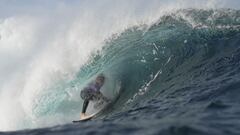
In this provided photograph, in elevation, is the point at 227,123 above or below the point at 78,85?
below

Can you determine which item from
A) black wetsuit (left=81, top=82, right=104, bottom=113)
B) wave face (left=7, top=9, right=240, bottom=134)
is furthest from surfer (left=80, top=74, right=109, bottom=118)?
wave face (left=7, top=9, right=240, bottom=134)

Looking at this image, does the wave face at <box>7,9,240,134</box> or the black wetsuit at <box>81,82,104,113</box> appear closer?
the wave face at <box>7,9,240,134</box>

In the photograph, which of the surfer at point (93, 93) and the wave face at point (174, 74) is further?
the surfer at point (93, 93)

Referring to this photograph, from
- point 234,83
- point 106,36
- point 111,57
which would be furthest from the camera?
point 106,36

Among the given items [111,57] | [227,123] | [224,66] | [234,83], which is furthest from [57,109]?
[227,123]

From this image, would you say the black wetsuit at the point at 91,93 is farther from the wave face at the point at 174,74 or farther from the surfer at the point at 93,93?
the wave face at the point at 174,74

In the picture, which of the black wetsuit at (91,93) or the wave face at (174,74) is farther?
the black wetsuit at (91,93)

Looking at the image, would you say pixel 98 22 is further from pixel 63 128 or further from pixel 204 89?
pixel 63 128

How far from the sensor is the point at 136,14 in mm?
25125

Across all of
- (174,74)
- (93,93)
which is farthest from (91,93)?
(174,74)

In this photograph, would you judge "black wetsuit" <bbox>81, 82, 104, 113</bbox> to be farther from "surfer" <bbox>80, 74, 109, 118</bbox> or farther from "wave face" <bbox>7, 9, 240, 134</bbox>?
"wave face" <bbox>7, 9, 240, 134</bbox>

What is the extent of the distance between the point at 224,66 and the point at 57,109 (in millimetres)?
7685

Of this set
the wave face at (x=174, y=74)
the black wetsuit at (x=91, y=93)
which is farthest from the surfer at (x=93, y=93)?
the wave face at (x=174, y=74)

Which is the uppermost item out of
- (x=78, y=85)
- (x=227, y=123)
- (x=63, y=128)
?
(x=78, y=85)
